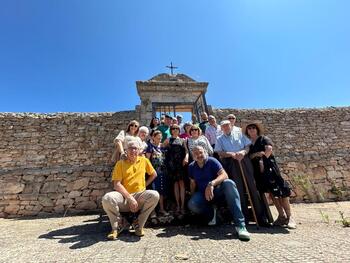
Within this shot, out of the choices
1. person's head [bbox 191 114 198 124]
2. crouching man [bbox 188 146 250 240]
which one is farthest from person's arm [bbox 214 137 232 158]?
person's head [bbox 191 114 198 124]

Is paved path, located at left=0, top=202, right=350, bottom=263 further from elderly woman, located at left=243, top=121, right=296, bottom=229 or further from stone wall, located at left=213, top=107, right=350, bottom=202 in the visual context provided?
stone wall, located at left=213, top=107, right=350, bottom=202

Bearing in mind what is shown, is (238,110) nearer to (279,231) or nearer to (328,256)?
(279,231)

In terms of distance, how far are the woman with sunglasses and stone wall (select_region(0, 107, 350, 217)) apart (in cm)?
201

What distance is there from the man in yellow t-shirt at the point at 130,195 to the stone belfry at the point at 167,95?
475cm

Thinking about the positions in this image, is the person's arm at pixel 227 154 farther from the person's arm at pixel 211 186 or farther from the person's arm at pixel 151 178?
the person's arm at pixel 151 178

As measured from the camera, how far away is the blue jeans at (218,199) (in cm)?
307

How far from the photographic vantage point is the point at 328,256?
6.54 feet

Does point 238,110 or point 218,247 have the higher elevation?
point 238,110

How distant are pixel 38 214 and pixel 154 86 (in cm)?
502

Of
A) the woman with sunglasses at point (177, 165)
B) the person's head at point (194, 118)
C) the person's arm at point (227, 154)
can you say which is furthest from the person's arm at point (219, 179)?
the person's head at point (194, 118)

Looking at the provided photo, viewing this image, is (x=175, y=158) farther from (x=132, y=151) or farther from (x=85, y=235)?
(x=85, y=235)

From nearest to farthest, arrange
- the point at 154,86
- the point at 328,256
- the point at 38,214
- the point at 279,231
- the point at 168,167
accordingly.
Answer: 1. the point at 328,256
2. the point at 279,231
3. the point at 168,167
4. the point at 38,214
5. the point at 154,86

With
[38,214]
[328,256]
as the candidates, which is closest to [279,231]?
[328,256]

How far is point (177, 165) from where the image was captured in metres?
3.85
